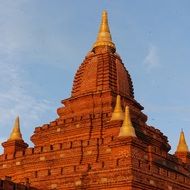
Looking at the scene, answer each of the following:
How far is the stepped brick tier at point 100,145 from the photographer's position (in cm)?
3303

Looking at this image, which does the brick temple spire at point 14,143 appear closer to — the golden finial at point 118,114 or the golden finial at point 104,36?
the golden finial at point 118,114

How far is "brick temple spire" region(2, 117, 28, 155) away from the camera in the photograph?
135 ft

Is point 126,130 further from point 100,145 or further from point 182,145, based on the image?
point 182,145

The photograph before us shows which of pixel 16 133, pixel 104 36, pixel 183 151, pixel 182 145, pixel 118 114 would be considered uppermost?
pixel 104 36

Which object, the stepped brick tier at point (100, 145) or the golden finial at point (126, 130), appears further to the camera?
the golden finial at point (126, 130)

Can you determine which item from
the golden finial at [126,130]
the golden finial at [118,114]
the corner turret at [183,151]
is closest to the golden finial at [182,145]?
the corner turret at [183,151]

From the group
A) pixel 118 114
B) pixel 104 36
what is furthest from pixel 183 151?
pixel 104 36

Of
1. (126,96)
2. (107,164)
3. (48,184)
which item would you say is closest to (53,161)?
(48,184)

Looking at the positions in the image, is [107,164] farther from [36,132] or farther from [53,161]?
[36,132]

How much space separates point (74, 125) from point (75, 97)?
12.8ft

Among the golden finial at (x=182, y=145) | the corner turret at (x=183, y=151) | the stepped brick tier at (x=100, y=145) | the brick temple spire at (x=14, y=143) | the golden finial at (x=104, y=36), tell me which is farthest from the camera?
the golden finial at (x=104, y=36)

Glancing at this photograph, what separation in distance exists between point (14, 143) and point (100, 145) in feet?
25.6

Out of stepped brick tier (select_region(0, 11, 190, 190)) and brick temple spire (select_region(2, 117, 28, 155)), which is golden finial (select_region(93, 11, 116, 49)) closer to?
stepped brick tier (select_region(0, 11, 190, 190))

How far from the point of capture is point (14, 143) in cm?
4112
